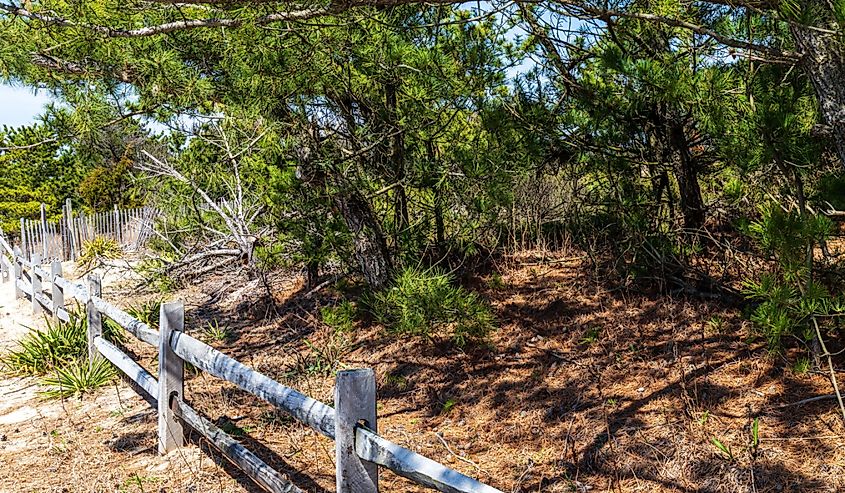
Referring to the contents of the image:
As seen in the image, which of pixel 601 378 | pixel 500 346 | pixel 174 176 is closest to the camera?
pixel 601 378

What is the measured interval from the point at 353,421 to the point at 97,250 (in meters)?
16.2

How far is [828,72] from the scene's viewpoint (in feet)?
10.5

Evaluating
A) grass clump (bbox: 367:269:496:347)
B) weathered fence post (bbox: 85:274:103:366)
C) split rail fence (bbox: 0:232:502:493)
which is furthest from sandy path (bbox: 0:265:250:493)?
grass clump (bbox: 367:269:496:347)

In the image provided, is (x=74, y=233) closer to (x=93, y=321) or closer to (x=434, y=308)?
(x=93, y=321)

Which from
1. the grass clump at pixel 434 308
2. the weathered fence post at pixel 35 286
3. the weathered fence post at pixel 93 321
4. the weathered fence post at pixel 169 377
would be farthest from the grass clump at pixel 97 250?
the weathered fence post at pixel 169 377

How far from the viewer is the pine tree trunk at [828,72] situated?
10.3 feet

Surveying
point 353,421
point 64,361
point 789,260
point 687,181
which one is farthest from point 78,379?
point 789,260

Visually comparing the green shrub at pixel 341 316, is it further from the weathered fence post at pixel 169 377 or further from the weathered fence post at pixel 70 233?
the weathered fence post at pixel 70 233

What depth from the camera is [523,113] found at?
5.52 m

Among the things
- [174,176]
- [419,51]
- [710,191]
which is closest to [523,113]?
[419,51]

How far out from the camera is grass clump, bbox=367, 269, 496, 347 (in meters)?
5.83

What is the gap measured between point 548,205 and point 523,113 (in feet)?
9.55

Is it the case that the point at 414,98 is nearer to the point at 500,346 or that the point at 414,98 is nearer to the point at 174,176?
the point at 500,346

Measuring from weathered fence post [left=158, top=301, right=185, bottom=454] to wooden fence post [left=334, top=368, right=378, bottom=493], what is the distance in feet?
7.53
